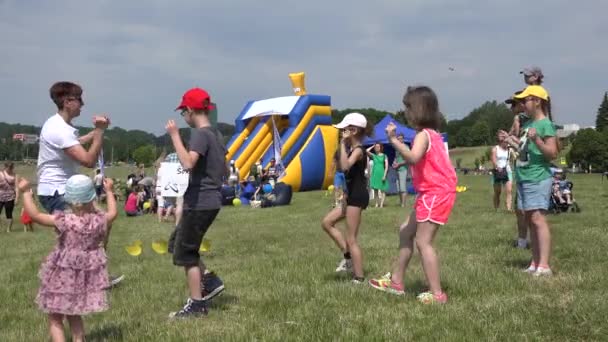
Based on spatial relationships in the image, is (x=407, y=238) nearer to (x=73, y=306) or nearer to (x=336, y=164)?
(x=336, y=164)

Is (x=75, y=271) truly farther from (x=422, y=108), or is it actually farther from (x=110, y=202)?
(x=422, y=108)

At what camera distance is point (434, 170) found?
4.94 m

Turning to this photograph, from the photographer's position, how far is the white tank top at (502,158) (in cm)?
1191

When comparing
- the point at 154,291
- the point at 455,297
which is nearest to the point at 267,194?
the point at 154,291

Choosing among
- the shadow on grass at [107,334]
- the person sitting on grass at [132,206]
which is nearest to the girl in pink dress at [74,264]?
the shadow on grass at [107,334]

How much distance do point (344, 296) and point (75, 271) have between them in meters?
2.34

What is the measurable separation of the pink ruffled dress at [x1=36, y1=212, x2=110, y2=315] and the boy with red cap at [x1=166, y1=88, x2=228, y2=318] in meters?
0.84

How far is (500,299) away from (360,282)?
4.72 feet

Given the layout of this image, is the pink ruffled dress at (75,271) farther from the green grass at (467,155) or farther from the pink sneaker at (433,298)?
the green grass at (467,155)

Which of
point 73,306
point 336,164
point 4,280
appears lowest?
point 4,280

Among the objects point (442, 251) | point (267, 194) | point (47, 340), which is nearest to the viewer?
point (47, 340)

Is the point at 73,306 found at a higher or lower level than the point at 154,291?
higher

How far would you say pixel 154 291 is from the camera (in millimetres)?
6102

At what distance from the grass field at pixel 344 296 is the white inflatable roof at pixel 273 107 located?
614 inches
